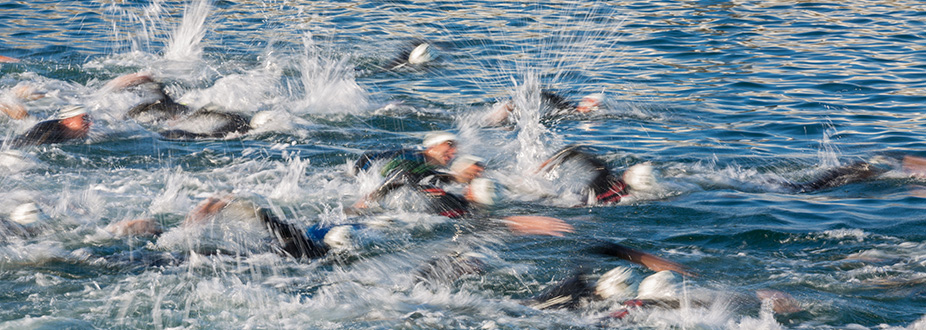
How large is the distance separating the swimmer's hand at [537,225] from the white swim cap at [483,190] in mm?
373

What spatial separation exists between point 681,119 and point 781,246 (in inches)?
142

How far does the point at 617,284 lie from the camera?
493cm

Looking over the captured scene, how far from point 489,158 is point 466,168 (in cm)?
57

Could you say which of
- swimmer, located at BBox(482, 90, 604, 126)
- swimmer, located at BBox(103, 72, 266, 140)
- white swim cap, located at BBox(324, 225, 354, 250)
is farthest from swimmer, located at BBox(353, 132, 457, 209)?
swimmer, located at BBox(103, 72, 266, 140)

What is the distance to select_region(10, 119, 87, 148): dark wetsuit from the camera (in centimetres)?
790

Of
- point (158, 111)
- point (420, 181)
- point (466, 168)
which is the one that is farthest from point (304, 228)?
point (158, 111)

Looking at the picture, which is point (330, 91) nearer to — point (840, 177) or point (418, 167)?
point (418, 167)

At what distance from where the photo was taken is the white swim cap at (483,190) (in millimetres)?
6586

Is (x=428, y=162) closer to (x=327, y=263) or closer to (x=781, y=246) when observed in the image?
(x=327, y=263)

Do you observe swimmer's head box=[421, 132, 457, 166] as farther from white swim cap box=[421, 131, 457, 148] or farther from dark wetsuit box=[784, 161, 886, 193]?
dark wetsuit box=[784, 161, 886, 193]

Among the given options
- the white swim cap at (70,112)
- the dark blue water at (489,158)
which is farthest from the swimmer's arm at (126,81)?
the white swim cap at (70,112)

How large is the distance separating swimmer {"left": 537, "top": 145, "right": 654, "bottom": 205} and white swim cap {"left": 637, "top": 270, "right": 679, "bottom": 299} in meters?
1.69

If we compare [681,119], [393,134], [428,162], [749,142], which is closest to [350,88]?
[393,134]

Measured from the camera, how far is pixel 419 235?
5980mm
